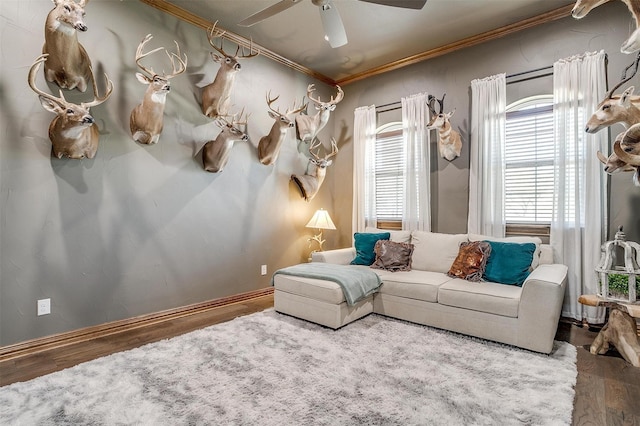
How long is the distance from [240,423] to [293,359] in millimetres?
790

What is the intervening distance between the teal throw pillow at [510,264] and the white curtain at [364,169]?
6.62 feet

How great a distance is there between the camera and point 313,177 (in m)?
5.06

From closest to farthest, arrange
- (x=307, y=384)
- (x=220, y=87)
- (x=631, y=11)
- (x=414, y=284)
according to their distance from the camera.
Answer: (x=307, y=384), (x=631, y=11), (x=414, y=284), (x=220, y=87)

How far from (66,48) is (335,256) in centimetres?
328

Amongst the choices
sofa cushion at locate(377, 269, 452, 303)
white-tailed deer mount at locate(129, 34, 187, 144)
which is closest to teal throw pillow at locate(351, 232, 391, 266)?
sofa cushion at locate(377, 269, 452, 303)

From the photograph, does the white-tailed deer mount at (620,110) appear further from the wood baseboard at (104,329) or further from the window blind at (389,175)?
the wood baseboard at (104,329)

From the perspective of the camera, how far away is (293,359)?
2494 millimetres

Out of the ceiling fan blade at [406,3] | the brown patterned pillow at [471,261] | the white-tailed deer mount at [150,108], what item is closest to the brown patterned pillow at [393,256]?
the brown patterned pillow at [471,261]

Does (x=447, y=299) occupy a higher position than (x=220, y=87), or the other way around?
(x=220, y=87)

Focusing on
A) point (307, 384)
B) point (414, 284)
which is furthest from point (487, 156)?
point (307, 384)

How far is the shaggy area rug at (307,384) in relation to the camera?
5.90ft

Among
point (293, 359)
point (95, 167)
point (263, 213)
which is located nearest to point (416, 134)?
point (263, 213)

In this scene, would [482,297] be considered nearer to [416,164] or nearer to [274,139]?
[416,164]

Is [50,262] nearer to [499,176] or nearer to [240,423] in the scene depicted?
[240,423]
